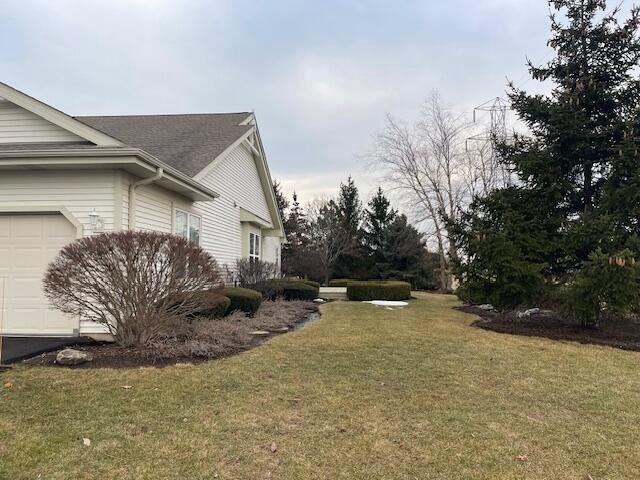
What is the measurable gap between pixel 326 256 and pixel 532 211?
1792cm

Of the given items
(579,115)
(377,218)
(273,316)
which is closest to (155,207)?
(273,316)

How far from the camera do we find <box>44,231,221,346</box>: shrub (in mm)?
5820

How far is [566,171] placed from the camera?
10945 mm

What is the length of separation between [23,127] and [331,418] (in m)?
8.19

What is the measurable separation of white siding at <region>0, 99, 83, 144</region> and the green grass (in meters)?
4.82

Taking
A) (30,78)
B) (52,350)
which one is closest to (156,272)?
(52,350)

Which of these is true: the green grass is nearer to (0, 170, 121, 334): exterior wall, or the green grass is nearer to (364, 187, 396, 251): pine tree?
(0, 170, 121, 334): exterior wall

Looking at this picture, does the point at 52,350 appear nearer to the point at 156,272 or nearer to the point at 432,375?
the point at 156,272

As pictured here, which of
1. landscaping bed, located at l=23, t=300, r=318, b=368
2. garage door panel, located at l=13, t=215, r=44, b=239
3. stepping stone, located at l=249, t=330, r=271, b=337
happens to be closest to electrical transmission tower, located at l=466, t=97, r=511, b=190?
stepping stone, located at l=249, t=330, r=271, b=337

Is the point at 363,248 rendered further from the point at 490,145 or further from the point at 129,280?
the point at 129,280

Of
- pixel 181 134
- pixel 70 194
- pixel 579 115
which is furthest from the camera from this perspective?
pixel 181 134

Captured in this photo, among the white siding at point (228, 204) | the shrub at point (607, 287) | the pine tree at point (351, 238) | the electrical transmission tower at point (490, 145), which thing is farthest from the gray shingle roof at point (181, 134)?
the pine tree at point (351, 238)

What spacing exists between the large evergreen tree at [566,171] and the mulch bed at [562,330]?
674mm

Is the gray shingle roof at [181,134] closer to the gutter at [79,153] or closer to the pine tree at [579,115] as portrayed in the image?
the gutter at [79,153]
